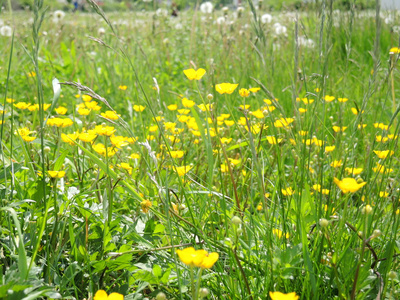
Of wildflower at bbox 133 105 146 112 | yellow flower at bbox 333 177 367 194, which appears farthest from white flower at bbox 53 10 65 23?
yellow flower at bbox 333 177 367 194

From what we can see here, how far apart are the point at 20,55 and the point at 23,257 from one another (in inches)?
129

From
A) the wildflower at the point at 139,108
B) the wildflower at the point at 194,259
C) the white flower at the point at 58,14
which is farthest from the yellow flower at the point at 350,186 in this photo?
the white flower at the point at 58,14

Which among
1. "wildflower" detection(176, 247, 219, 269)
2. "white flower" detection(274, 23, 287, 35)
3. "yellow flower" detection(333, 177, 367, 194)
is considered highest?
"yellow flower" detection(333, 177, 367, 194)

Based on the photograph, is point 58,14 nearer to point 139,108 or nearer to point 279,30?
point 279,30

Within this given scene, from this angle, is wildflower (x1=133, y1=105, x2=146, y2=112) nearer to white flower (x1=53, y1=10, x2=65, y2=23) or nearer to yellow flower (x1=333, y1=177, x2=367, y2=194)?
yellow flower (x1=333, y1=177, x2=367, y2=194)

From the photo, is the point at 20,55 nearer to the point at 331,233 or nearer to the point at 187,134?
the point at 187,134

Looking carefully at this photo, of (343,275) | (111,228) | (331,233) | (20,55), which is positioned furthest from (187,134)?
(20,55)

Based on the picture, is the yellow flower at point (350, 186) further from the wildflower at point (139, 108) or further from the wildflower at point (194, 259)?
the wildflower at point (139, 108)

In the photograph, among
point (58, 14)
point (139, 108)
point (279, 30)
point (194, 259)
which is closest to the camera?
point (194, 259)

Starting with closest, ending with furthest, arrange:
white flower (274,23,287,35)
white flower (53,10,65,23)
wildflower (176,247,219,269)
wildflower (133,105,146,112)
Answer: wildflower (176,247,219,269) → wildflower (133,105,146,112) → white flower (274,23,287,35) → white flower (53,10,65,23)

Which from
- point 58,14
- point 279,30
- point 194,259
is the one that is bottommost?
point 279,30

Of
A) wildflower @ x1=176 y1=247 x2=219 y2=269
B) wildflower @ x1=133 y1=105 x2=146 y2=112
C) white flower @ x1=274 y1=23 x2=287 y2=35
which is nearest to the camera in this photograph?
wildflower @ x1=176 y1=247 x2=219 y2=269

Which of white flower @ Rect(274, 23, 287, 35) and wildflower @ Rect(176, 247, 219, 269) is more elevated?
wildflower @ Rect(176, 247, 219, 269)

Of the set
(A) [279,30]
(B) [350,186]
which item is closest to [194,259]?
(B) [350,186]
